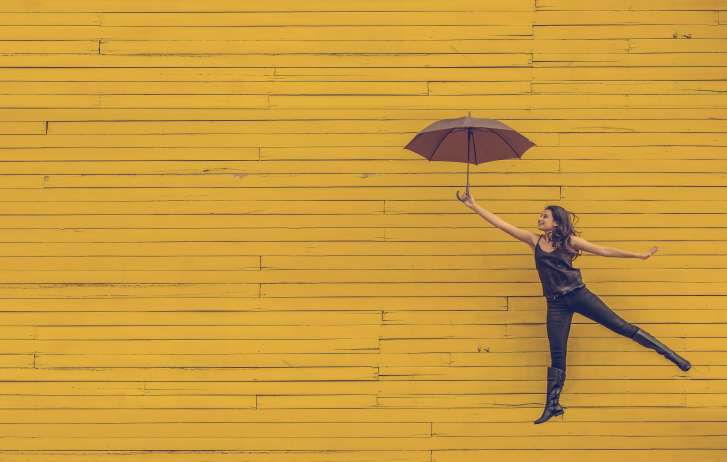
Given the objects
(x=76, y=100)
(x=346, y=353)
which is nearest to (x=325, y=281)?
(x=346, y=353)

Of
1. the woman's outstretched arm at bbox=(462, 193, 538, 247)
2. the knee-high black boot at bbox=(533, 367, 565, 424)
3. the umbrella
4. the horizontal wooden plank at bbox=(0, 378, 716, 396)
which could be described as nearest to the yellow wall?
the horizontal wooden plank at bbox=(0, 378, 716, 396)

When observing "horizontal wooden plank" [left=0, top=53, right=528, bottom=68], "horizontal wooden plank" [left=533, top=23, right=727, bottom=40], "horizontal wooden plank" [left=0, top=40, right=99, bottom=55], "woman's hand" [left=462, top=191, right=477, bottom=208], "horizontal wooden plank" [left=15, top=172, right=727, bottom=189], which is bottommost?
"woman's hand" [left=462, top=191, right=477, bottom=208]

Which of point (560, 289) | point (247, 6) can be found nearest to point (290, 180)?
point (247, 6)

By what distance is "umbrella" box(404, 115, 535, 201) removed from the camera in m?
7.17

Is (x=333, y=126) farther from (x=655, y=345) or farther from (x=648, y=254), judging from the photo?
(x=655, y=345)

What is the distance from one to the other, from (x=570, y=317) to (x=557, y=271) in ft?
1.45

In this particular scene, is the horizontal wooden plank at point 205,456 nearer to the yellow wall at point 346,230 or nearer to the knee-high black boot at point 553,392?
the yellow wall at point 346,230

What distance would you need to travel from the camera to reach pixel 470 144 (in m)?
7.24

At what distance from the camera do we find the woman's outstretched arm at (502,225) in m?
7.16

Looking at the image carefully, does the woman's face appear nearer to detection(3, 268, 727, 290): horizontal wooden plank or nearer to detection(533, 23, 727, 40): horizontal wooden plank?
detection(3, 268, 727, 290): horizontal wooden plank

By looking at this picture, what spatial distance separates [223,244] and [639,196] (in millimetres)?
3619

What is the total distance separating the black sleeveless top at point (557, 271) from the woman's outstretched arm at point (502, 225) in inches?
3.7

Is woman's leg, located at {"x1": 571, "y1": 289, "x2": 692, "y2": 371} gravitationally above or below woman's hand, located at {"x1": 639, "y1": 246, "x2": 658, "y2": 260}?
below

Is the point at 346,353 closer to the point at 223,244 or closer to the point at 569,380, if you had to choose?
the point at 223,244
